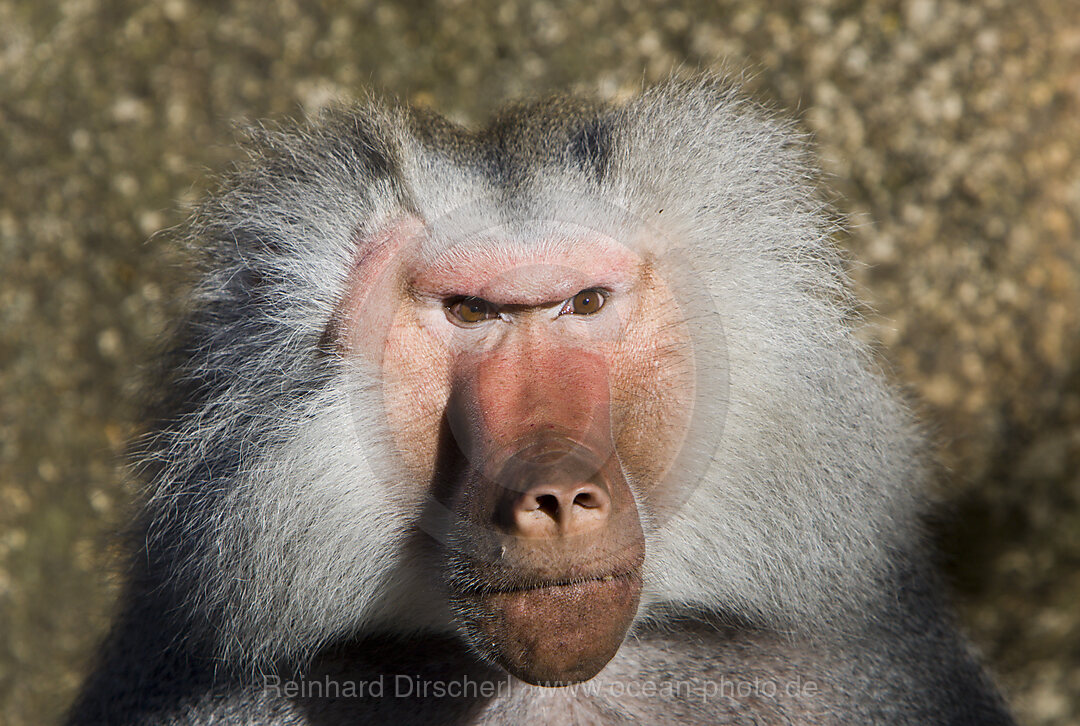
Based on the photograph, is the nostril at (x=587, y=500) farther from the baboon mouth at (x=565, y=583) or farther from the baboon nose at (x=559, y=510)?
the baboon mouth at (x=565, y=583)

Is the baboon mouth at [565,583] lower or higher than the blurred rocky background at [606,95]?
lower

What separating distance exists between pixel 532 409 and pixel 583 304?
0.22 metres

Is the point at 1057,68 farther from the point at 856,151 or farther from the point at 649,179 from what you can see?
the point at 649,179

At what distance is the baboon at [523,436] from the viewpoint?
1.46 meters

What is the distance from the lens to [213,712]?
5.53 ft

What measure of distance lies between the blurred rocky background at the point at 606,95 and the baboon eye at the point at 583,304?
224cm

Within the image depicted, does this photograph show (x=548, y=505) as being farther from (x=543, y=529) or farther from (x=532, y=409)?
(x=532, y=409)

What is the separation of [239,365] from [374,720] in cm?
64

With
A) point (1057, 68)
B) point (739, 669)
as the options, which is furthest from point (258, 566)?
point (1057, 68)

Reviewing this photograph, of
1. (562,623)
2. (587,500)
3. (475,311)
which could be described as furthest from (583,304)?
(562,623)

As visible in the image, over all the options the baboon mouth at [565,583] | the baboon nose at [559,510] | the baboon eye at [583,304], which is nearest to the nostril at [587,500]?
the baboon nose at [559,510]

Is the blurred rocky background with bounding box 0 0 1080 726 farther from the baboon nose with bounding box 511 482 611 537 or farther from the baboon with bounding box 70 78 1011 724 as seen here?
the baboon nose with bounding box 511 482 611 537

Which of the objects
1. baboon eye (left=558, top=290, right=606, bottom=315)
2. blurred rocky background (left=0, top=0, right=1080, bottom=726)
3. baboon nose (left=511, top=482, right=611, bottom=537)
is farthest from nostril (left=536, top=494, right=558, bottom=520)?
blurred rocky background (left=0, top=0, right=1080, bottom=726)

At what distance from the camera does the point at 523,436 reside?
1.37m
